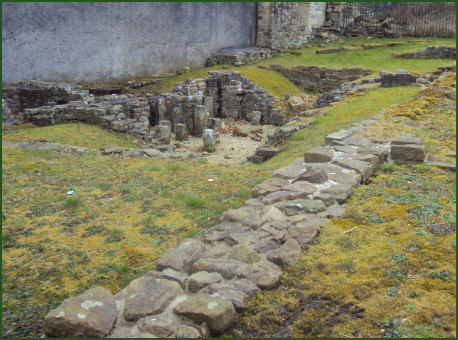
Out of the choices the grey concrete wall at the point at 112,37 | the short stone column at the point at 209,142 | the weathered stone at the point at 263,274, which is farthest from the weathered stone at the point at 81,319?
the grey concrete wall at the point at 112,37

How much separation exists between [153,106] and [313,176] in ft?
34.6

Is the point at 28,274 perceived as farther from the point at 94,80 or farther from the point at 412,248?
the point at 94,80

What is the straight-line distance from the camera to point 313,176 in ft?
19.0

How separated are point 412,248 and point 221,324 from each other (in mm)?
2010

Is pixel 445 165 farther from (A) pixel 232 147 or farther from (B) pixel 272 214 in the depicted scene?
(A) pixel 232 147

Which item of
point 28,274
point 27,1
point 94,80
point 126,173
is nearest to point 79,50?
point 94,80

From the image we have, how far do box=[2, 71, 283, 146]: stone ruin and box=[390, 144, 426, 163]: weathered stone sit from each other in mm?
7148

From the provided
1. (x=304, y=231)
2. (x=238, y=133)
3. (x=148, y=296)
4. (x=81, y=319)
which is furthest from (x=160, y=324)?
(x=238, y=133)

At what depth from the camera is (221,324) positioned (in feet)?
10.3

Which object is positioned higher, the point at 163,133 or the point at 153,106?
the point at 153,106

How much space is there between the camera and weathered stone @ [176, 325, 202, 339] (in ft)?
9.91

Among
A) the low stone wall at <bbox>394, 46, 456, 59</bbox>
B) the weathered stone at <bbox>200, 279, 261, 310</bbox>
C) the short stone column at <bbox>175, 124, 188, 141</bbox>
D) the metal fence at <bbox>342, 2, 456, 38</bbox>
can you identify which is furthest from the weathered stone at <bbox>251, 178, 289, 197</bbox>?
the metal fence at <bbox>342, 2, 456, 38</bbox>

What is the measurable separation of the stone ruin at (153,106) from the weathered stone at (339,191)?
7.51 m

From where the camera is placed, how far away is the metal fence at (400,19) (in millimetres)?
23766
